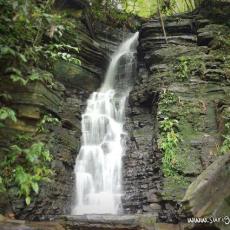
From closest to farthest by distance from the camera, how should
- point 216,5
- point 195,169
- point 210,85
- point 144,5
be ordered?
point 195,169, point 210,85, point 216,5, point 144,5

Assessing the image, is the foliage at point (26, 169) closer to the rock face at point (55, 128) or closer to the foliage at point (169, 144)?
the rock face at point (55, 128)

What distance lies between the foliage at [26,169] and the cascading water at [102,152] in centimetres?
273

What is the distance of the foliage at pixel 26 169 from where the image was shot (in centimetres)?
586

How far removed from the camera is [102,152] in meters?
10.7

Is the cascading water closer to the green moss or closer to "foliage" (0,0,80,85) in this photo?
the green moss

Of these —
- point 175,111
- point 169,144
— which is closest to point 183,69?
point 175,111

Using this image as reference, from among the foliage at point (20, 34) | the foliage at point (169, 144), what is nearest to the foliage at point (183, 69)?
the foliage at point (169, 144)

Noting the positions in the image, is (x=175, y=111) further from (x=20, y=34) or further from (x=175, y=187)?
(x=20, y=34)

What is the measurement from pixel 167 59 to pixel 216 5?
11.9 feet

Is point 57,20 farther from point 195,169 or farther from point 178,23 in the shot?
point 178,23

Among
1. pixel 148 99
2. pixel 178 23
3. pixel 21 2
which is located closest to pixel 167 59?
pixel 148 99

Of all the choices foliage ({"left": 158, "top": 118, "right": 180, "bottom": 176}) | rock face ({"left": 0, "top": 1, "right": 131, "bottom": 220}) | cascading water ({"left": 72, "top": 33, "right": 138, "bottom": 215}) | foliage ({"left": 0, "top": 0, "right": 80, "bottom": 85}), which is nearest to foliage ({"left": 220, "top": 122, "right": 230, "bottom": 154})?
foliage ({"left": 158, "top": 118, "right": 180, "bottom": 176})

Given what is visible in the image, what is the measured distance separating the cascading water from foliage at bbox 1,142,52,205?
108 inches

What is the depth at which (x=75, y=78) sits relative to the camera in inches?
505
